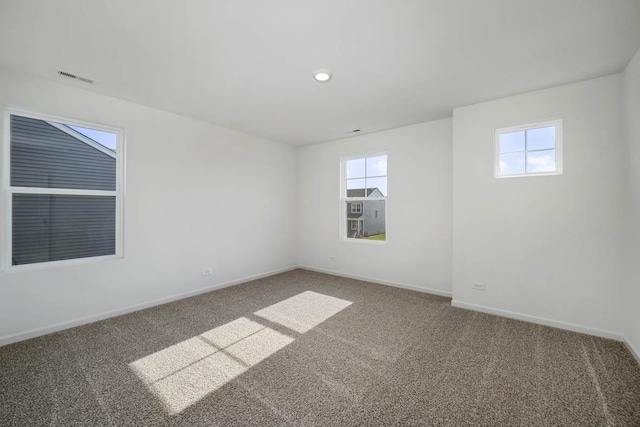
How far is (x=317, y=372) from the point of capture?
2127 millimetres

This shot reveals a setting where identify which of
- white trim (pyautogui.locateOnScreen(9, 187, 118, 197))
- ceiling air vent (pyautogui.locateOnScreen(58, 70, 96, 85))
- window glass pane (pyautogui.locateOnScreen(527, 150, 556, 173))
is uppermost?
ceiling air vent (pyautogui.locateOnScreen(58, 70, 96, 85))

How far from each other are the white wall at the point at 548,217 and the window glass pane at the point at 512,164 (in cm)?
14

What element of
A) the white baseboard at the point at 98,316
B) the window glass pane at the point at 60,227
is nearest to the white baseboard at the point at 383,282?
the white baseboard at the point at 98,316

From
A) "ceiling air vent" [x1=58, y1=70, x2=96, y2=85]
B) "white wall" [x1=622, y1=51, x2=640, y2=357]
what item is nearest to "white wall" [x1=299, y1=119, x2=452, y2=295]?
"white wall" [x1=622, y1=51, x2=640, y2=357]

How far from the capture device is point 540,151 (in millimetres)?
3086

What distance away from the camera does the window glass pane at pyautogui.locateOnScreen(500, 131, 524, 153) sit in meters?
3.20

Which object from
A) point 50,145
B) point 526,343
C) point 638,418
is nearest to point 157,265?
point 50,145

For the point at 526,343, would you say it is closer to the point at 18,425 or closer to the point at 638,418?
the point at 638,418

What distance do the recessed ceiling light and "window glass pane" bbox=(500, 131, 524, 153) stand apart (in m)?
2.31

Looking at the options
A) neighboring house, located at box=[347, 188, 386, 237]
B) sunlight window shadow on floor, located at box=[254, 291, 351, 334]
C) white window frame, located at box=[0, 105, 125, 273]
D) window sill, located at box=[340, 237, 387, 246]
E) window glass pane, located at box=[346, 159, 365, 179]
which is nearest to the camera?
white window frame, located at box=[0, 105, 125, 273]

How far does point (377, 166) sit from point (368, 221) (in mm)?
1027

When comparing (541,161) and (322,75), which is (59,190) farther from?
(541,161)

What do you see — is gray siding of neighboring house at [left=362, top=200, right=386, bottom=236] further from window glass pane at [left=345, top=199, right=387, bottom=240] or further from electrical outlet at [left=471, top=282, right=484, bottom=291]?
electrical outlet at [left=471, top=282, right=484, bottom=291]

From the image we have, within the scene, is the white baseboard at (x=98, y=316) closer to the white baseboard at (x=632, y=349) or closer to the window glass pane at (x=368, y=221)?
the window glass pane at (x=368, y=221)
